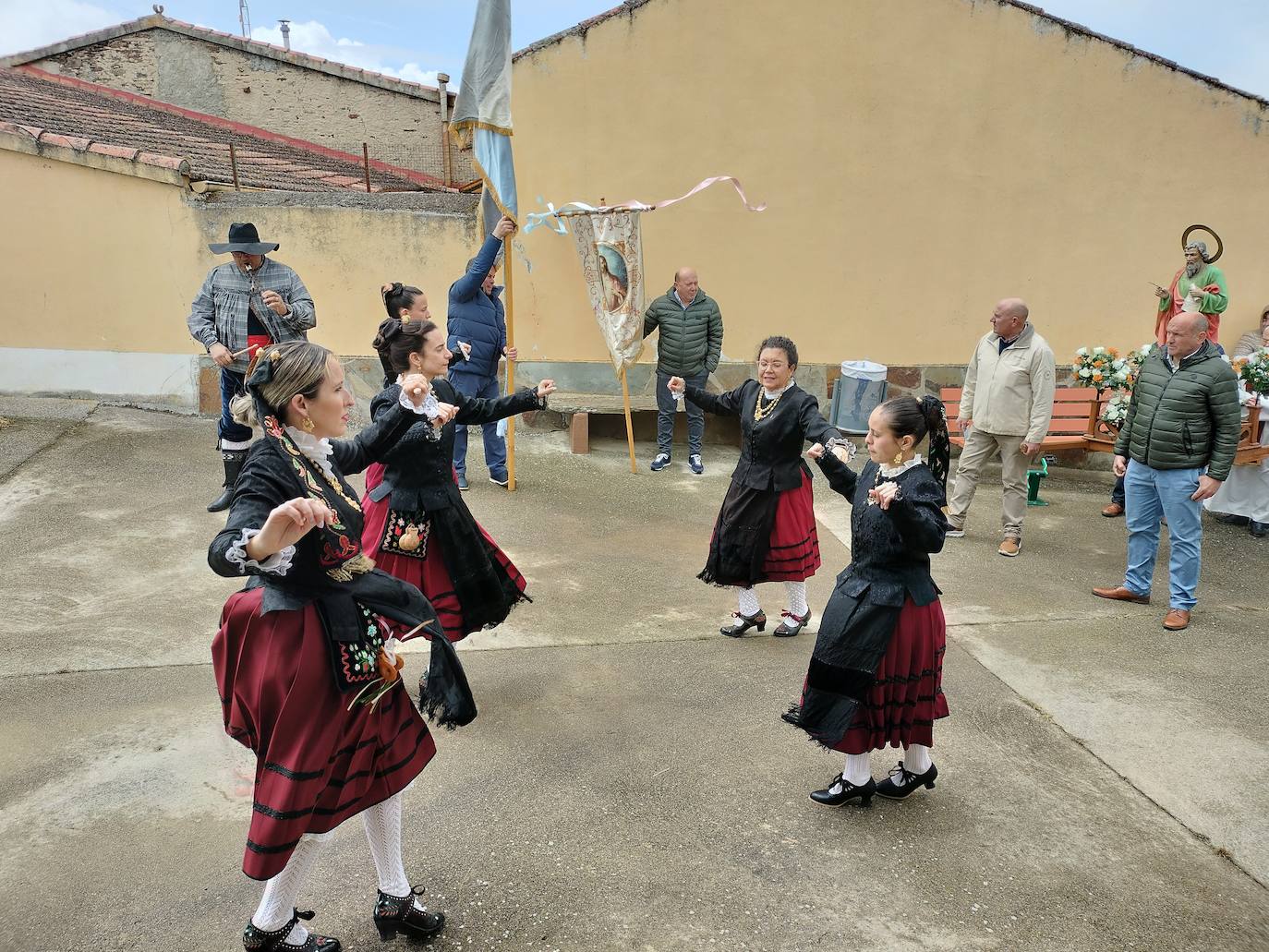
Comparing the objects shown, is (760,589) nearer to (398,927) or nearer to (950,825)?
(950,825)

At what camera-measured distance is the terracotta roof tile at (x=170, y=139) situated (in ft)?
28.1

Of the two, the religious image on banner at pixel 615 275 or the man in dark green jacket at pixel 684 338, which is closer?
the religious image on banner at pixel 615 275

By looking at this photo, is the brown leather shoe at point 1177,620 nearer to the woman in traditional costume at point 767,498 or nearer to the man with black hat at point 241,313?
the woman in traditional costume at point 767,498

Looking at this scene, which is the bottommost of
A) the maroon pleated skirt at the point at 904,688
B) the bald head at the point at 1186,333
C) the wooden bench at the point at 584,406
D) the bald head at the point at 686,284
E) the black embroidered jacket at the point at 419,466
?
the maroon pleated skirt at the point at 904,688

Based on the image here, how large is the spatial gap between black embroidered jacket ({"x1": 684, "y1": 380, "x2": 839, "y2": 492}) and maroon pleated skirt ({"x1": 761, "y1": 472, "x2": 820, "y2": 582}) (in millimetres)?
87

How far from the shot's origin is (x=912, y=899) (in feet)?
9.52

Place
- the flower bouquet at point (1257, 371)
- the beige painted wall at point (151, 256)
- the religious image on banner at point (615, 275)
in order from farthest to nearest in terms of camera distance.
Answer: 1. the beige painted wall at point (151, 256)
2. the religious image on banner at point (615, 275)
3. the flower bouquet at point (1257, 371)

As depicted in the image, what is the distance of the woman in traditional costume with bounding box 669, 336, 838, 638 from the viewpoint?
4.48 metres

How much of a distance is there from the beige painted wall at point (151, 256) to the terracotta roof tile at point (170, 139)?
41 cm

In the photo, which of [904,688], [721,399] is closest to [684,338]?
[721,399]

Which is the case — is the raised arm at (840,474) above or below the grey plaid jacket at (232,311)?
below

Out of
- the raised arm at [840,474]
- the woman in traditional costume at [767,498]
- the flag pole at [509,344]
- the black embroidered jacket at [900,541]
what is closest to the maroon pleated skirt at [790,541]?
the woman in traditional costume at [767,498]

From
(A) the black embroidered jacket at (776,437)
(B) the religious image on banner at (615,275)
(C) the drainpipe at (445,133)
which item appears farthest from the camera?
(C) the drainpipe at (445,133)

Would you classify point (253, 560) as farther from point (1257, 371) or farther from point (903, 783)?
point (1257, 371)
